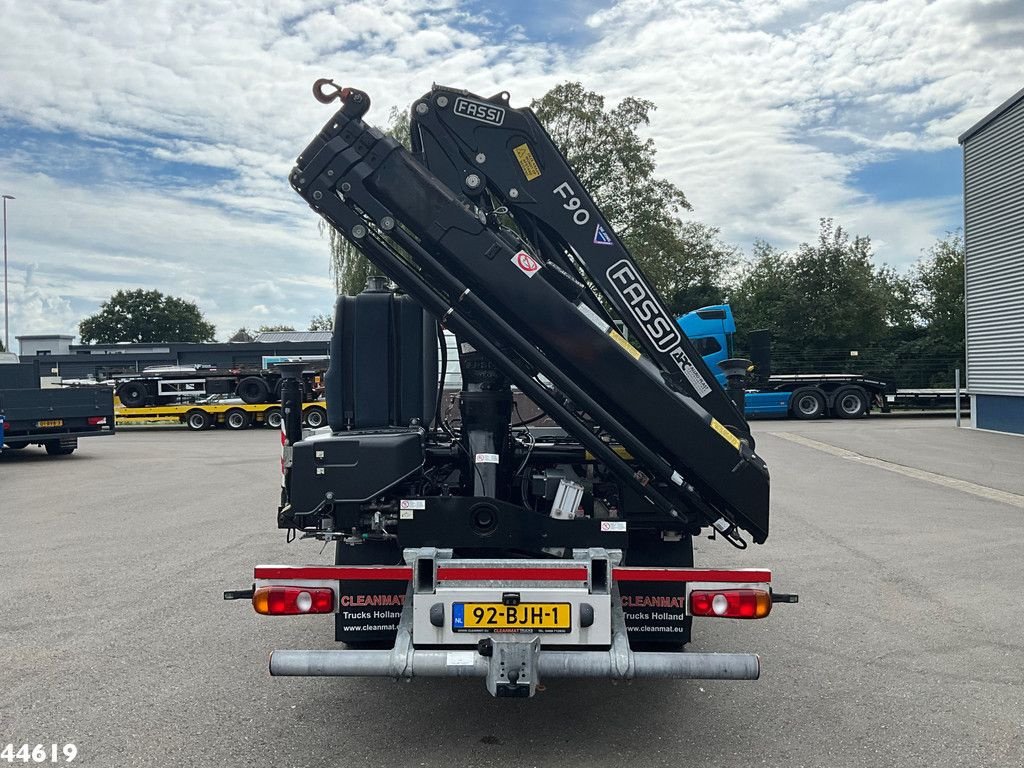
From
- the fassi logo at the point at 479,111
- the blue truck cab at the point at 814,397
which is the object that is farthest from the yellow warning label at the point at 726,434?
the blue truck cab at the point at 814,397

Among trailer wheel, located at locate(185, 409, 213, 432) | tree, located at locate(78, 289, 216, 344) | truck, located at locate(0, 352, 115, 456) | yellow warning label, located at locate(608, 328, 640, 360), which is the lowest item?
trailer wheel, located at locate(185, 409, 213, 432)

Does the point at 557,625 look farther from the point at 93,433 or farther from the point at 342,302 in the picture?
the point at 93,433

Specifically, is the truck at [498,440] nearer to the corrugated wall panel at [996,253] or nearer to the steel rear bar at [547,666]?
the steel rear bar at [547,666]

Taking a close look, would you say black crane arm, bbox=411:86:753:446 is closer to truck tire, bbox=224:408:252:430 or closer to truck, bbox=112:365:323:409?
truck tire, bbox=224:408:252:430

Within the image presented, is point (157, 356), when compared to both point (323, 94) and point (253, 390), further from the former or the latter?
point (323, 94)

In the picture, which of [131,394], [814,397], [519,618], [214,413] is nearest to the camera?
[519,618]

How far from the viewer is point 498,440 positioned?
164 inches

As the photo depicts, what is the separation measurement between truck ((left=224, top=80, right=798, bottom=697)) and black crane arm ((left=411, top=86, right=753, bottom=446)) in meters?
0.01

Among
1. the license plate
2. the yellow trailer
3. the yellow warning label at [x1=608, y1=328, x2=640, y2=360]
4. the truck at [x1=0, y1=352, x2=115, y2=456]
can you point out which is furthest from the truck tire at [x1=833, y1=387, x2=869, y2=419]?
the license plate

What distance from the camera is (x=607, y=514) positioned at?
4113 mm

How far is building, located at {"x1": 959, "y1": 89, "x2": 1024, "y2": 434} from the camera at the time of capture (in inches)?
744

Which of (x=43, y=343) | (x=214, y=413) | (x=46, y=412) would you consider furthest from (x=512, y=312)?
(x=43, y=343)

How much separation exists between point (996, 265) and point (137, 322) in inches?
3180

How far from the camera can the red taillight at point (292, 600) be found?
3684 mm
